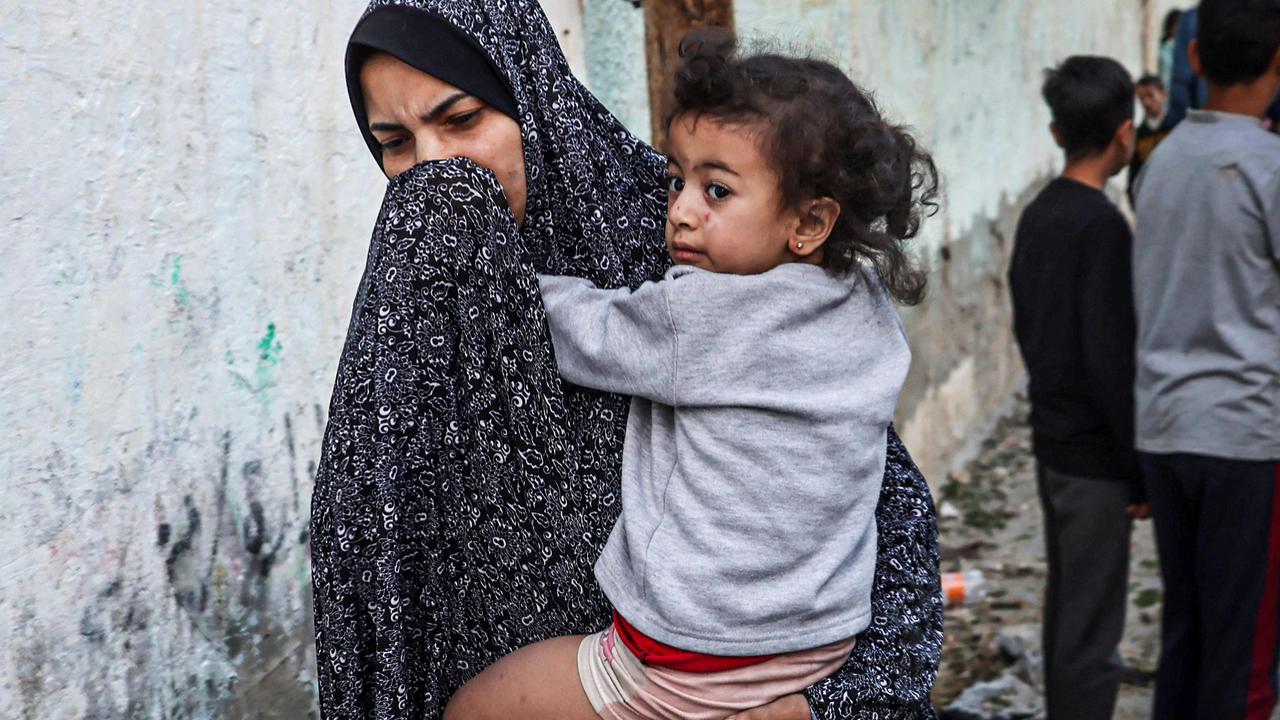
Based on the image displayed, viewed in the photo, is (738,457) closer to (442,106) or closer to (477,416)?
(477,416)

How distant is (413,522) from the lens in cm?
170

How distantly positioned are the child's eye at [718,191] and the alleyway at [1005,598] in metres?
3.17

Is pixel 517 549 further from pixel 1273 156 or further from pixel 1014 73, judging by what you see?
pixel 1014 73

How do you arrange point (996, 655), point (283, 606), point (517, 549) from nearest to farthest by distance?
1. point (517, 549)
2. point (283, 606)
3. point (996, 655)

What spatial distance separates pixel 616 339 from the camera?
175 centimetres

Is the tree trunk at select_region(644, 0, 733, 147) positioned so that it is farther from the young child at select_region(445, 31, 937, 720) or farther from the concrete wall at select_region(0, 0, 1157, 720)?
the young child at select_region(445, 31, 937, 720)

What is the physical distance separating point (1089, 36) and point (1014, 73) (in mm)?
2443

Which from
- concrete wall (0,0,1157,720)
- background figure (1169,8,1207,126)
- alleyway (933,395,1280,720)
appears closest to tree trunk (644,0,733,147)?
concrete wall (0,0,1157,720)

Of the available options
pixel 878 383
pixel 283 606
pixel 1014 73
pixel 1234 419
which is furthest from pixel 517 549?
pixel 1014 73

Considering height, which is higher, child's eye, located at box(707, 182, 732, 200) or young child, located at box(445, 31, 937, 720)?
child's eye, located at box(707, 182, 732, 200)

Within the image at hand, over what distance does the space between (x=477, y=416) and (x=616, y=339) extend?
0.20 meters

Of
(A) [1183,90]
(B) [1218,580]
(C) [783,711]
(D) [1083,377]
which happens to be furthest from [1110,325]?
(A) [1183,90]

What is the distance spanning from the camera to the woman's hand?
5.72 feet

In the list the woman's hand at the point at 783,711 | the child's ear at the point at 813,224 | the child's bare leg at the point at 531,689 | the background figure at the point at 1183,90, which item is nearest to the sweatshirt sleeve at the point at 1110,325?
Answer: the child's ear at the point at 813,224
